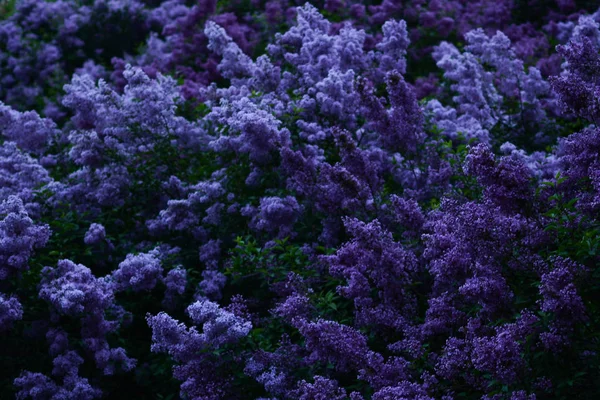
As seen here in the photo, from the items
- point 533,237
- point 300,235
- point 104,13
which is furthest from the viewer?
point 104,13

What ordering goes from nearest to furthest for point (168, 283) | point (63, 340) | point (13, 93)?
point (63, 340), point (168, 283), point (13, 93)

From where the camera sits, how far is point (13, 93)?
12.1 metres

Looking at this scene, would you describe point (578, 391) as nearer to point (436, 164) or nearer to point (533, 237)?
point (533, 237)

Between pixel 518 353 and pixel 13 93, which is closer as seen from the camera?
pixel 518 353

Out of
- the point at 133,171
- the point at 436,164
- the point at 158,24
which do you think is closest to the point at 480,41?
the point at 436,164

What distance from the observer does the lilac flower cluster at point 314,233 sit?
3.94 meters

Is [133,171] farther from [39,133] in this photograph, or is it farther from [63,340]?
[63,340]

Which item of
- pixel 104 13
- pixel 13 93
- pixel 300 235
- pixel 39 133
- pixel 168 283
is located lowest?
pixel 168 283

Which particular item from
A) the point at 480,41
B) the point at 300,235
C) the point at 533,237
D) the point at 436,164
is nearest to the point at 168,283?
the point at 300,235

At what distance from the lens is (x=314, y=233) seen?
20.2ft

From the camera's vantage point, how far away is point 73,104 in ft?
23.9

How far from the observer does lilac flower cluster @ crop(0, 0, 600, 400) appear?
12.9 feet

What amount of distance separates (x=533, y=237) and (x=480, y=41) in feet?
15.0

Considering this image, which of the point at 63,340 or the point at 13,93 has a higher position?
the point at 13,93
